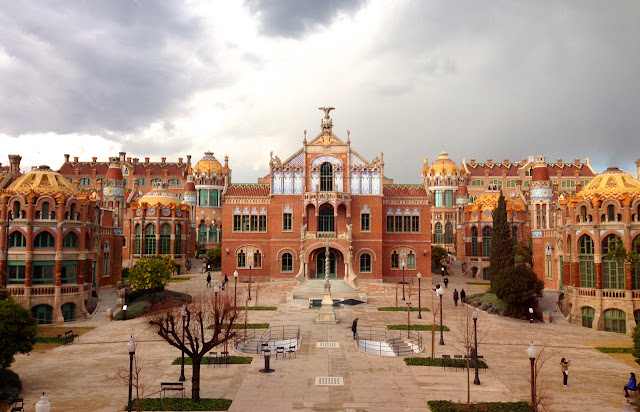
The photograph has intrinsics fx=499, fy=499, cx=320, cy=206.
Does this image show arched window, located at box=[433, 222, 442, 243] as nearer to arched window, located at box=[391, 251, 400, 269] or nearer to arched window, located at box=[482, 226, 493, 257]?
arched window, located at box=[482, 226, 493, 257]

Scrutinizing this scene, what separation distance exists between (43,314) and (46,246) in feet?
17.4

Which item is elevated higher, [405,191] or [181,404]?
[405,191]

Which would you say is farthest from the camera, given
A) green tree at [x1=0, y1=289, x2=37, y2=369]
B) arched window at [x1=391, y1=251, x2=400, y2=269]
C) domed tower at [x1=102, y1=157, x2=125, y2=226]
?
domed tower at [x1=102, y1=157, x2=125, y2=226]

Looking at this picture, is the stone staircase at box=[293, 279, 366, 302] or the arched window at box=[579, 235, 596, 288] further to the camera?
the stone staircase at box=[293, 279, 366, 302]

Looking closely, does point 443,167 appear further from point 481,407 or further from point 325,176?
point 481,407

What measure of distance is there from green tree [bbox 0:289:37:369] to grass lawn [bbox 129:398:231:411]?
6.19m

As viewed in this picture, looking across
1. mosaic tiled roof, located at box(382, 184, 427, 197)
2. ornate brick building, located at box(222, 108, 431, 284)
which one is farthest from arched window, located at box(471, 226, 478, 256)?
mosaic tiled roof, located at box(382, 184, 427, 197)

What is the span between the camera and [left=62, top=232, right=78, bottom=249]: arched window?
134 feet

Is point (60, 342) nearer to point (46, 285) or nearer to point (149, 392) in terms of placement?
point (46, 285)

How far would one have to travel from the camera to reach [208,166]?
9838 cm

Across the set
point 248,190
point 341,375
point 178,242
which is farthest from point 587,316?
point 178,242

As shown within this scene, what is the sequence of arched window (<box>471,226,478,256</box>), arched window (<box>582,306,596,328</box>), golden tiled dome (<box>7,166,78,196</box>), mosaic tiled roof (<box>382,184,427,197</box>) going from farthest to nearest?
arched window (<box>471,226,478,256</box>)
mosaic tiled roof (<box>382,184,427,197</box>)
golden tiled dome (<box>7,166,78,196</box>)
arched window (<box>582,306,596,328</box>)

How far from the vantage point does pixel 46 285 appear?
3912 centimetres

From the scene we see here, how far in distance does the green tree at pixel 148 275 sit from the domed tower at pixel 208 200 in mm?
50617
